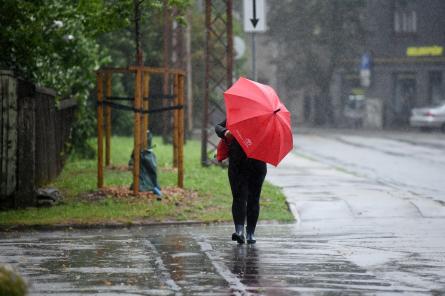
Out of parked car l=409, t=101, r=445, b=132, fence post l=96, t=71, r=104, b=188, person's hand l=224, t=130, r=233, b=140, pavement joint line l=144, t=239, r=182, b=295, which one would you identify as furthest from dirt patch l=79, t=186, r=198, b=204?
parked car l=409, t=101, r=445, b=132

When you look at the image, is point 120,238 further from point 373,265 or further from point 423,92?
point 423,92

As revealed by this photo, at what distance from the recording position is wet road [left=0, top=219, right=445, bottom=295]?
9352 millimetres

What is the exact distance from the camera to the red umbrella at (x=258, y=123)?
12.2m

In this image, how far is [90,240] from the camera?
43.6 ft

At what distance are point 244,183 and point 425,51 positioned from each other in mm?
53205

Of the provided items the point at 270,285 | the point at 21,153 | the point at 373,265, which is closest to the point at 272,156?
the point at 373,265

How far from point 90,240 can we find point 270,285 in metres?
4.32

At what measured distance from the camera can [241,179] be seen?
1264 cm

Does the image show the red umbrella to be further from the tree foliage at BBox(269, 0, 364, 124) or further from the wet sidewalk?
the tree foliage at BBox(269, 0, 364, 124)

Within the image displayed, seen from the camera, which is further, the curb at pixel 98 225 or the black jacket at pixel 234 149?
the curb at pixel 98 225

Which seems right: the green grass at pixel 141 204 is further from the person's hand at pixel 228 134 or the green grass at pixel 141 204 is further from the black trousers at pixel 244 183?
the person's hand at pixel 228 134

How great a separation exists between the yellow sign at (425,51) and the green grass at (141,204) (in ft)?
143

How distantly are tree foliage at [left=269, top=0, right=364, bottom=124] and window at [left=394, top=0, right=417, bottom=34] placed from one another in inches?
83.2

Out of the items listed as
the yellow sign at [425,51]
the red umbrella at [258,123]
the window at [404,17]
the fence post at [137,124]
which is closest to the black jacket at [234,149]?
the red umbrella at [258,123]
